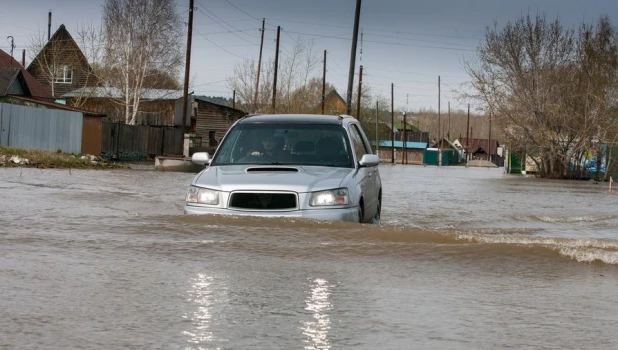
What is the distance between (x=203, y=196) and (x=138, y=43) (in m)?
56.1

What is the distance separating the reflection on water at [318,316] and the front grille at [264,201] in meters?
2.62

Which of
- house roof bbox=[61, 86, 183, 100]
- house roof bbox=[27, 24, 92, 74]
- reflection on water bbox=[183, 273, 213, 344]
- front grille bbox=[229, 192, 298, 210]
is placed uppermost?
house roof bbox=[27, 24, 92, 74]

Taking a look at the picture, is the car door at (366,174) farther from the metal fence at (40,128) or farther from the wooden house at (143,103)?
the wooden house at (143,103)

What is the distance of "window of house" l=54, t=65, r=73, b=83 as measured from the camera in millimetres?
72500

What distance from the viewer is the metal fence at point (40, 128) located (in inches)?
1575

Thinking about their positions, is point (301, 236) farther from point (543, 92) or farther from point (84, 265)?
point (543, 92)

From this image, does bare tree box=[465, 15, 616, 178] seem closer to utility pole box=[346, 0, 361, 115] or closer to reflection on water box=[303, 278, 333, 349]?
utility pole box=[346, 0, 361, 115]

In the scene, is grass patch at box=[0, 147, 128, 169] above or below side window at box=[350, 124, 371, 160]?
below

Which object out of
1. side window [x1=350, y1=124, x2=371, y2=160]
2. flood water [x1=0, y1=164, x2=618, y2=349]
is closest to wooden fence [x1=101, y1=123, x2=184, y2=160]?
side window [x1=350, y1=124, x2=371, y2=160]

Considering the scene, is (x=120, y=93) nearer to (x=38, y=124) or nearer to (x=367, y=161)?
(x=38, y=124)

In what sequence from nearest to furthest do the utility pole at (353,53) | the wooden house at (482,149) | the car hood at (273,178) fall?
the car hood at (273,178) → the utility pole at (353,53) → the wooden house at (482,149)

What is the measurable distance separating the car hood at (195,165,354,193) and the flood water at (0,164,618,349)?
37 centimetres

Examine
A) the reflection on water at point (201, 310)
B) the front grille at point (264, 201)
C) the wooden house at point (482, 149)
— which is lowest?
the reflection on water at point (201, 310)

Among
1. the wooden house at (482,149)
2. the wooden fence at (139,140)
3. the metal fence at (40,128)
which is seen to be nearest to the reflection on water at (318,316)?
the metal fence at (40,128)
